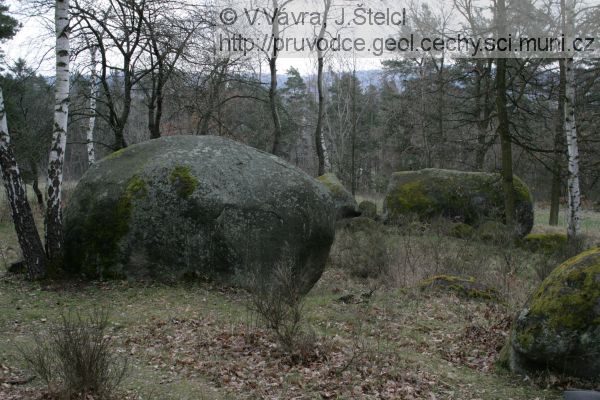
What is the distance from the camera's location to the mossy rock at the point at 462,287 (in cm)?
773

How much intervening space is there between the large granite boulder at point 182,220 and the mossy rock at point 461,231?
6904mm

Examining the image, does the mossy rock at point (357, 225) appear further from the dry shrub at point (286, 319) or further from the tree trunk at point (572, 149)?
the dry shrub at point (286, 319)

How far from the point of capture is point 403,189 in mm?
17469

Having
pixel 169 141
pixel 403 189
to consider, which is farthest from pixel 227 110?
pixel 169 141

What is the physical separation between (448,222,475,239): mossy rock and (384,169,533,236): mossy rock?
1.60m

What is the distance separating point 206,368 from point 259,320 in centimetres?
141

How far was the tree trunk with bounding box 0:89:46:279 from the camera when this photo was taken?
23.4 ft

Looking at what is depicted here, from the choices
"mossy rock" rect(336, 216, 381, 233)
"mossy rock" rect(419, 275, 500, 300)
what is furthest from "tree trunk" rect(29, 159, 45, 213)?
"mossy rock" rect(419, 275, 500, 300)

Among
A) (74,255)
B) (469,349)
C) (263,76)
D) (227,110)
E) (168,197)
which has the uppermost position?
(263,76)

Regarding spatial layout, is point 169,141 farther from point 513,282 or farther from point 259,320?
point 513,282

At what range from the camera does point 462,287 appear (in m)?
7.94

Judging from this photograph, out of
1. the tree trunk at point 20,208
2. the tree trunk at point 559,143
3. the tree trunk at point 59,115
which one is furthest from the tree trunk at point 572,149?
the tree trunk at point 20,208

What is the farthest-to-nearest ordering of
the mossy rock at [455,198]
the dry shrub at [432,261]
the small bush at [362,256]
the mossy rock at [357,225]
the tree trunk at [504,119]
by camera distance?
the mossy rock at [455,198]
the mossy rock at [357,225]
the tree trunk at [504,119]
the small bush at [362,256]
the dry shrub at [432,261]

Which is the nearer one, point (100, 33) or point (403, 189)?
point (100, 33)
